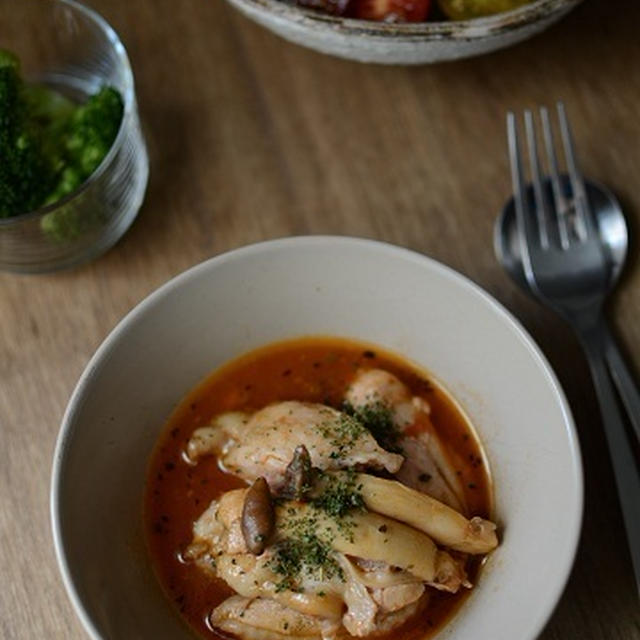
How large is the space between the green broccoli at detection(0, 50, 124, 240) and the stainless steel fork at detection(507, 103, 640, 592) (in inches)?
31.6

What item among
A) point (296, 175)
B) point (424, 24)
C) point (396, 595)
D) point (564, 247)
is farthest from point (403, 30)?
point (396, 595)

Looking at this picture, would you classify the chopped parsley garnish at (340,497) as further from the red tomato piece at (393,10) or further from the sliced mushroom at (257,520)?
the red tomato piece at (393,10)

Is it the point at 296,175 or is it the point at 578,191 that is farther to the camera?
the point at 296,175

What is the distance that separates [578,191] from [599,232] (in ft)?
0.29

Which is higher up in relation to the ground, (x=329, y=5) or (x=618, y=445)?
(x=329, y=5)

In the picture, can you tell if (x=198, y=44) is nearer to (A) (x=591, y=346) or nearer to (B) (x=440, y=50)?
(B) (x=440, y=50)

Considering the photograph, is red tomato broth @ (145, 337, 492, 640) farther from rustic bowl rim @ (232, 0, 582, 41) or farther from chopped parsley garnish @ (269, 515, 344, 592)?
rustic bowl rim @ (232, 0, 582, 41)

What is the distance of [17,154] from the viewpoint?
78.5 inches

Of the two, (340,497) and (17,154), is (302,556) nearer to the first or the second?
(340,497)

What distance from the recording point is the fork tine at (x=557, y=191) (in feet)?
6.70

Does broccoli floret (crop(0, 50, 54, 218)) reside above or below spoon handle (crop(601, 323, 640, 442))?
above

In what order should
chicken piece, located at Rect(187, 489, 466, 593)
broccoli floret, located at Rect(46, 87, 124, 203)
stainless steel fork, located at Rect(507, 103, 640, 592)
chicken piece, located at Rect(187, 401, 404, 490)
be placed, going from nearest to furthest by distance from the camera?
chicken piece, located at Rect(187, 489, 466, 593), chicken piece, located at Rect(187, 401, 404, 490), stainless steel fork, located at Rect(507, 103, 640, 592), broccoli floret, located at Rect(46, 87, 124, 203)

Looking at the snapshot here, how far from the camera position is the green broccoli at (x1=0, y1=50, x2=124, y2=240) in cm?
199

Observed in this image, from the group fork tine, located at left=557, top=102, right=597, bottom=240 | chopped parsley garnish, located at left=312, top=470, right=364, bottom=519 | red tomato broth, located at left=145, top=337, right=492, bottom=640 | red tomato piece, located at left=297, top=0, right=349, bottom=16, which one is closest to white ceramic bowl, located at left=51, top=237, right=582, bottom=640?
red tomato broth, located at left=145, top=337, right=492, bottom=640
